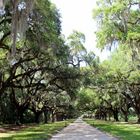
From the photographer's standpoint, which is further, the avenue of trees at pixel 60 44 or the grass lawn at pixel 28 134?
the grass lawn at pixel 28 134

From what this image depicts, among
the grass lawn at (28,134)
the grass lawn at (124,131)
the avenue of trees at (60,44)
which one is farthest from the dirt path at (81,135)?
the avenue of trees at (60,44)

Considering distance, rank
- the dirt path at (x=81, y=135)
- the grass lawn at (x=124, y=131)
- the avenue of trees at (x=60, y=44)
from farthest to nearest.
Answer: the grass lawn at (x=124, y=131) → the dirt path at (x=81, y=135) → the avenue of trees at (x=60, y=44)

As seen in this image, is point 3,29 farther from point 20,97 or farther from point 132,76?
point 20,97

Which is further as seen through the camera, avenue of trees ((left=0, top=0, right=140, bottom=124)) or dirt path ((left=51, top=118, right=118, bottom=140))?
dirt path ((left=51, top=118, right=118, bottom=140))

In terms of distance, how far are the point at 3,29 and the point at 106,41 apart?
5.72 metres

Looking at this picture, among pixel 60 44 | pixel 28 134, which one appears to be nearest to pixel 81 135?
pixel 28 134

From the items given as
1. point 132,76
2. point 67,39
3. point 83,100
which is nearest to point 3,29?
point 67,39

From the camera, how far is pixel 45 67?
2925 cm

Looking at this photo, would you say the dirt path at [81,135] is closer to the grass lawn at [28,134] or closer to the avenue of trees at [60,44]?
the grass lawn at [28,134]

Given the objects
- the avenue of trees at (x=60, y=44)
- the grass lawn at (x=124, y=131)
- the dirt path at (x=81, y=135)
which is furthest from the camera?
the grass lawn at (x=124, y=131)

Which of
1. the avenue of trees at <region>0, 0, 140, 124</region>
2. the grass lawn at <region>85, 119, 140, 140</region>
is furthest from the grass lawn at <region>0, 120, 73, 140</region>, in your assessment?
the grass lawn at <region>85, 119, 140, 140</region>

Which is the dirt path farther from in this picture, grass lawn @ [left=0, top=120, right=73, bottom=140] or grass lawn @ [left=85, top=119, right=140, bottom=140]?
grass lawn @ [left=85, top=119, right=140, bottom=140]

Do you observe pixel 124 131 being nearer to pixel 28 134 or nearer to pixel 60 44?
pixel 28 134

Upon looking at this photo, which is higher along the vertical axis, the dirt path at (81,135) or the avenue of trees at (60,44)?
the avenue of trees at (60,44)
